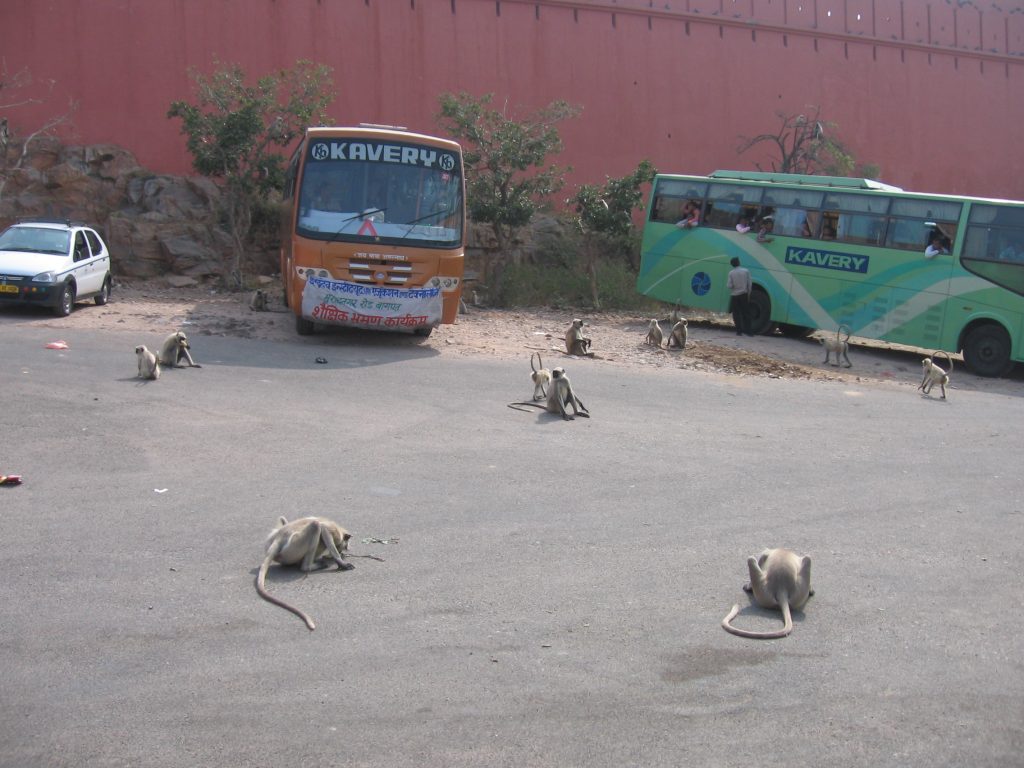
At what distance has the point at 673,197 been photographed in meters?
22.5

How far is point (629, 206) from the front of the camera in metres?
22.4

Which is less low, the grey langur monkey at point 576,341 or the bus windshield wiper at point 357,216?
the bus windshield wiper at point 357,216

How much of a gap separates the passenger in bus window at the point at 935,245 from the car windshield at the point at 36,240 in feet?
48.8

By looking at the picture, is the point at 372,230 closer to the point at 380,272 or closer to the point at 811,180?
the point at 380,272

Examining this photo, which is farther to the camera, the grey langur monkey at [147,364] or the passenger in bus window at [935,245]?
the passenger in bus window at [935,245]

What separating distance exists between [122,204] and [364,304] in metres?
9.59

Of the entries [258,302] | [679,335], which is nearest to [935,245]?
[679,335]

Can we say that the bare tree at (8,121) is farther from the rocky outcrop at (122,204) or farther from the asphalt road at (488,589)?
the asphalt road at (488,589)

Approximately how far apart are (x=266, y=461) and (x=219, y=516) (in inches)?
66.4

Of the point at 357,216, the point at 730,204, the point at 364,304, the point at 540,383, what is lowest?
the point at 540,383

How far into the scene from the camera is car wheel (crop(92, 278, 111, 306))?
722 inches

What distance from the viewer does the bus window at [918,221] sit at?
59.9ft

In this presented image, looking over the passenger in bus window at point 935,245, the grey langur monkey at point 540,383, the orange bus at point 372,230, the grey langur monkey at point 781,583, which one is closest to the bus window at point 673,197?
the passenger in bus window at point 935,245

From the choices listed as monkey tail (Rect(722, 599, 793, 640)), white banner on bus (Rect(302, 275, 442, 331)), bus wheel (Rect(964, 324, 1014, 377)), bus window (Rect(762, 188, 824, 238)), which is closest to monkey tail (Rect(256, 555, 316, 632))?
monkey tail (Rect(722, 599, 793, 640))
